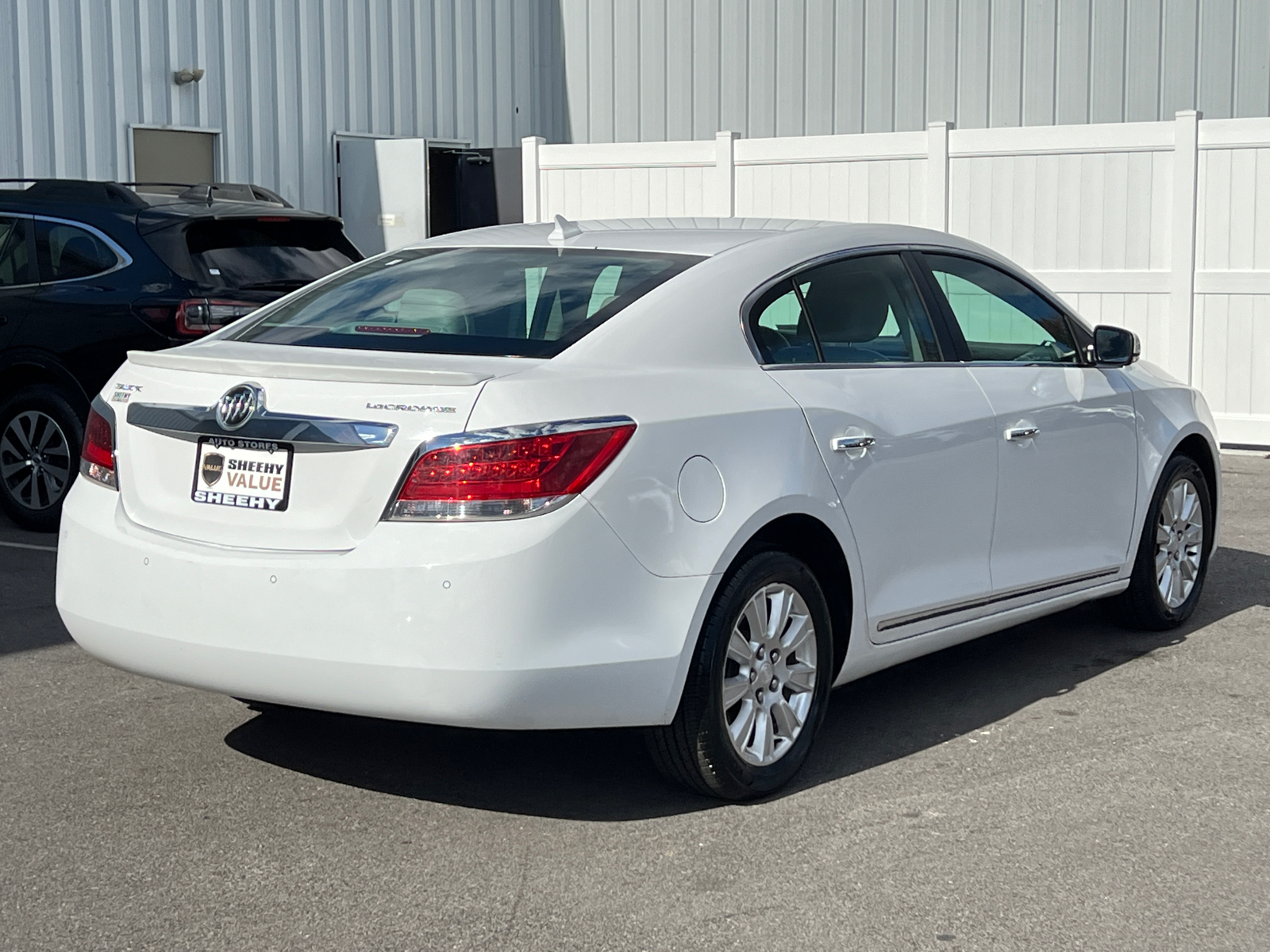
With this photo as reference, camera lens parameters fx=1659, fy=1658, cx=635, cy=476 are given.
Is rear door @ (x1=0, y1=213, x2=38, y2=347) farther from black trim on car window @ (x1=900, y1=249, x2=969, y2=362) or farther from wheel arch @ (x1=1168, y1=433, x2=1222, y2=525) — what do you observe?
wheel arch @ (x1=1168, y1=433, x2=1222, y2=525)

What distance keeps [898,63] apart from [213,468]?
14188mm

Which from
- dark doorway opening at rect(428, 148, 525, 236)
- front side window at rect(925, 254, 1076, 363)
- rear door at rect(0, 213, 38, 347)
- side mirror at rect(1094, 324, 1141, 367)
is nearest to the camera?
front side window at rect(925, 254, 1076, 363)

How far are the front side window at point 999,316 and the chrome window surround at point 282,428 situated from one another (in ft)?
7.30

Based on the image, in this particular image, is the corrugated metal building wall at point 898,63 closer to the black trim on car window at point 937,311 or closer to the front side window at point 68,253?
the front side window at point 68,253

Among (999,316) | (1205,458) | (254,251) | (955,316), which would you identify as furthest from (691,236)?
(254,251)

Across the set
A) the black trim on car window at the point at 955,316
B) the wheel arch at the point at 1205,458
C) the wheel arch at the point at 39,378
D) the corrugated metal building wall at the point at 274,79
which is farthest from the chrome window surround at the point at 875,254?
the corrugated metal building wall at the point at 274,79

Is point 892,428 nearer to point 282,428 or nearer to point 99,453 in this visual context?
point 282,428

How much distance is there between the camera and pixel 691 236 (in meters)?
4.93

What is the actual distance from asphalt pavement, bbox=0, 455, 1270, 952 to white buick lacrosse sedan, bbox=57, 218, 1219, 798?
1.00 feet

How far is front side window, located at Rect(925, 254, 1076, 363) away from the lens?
5.39m

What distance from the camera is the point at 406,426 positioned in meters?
3.77

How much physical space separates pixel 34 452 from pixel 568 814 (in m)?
5.17

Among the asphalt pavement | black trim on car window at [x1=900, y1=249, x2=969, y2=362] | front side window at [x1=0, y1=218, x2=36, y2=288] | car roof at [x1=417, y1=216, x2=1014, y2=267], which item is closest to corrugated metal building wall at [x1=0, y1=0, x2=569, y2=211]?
front side window at [x1=0, y1=218, x2=36, y2=288]

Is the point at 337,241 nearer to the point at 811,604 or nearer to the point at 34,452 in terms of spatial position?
the point at 34,452
